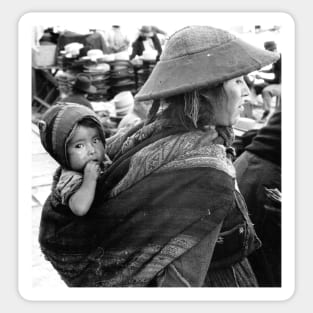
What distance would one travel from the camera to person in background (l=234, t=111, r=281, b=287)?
157 cm

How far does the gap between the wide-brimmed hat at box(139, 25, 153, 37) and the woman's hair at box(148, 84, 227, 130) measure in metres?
0.40

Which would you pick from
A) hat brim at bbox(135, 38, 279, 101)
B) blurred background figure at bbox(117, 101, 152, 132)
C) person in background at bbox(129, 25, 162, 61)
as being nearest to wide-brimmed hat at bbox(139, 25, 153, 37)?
person in background at bbox(129, 25, 162, 61)

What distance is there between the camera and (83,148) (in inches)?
58.4

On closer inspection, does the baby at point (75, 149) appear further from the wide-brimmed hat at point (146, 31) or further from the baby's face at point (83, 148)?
the wide-brimmed hat at point (146, 31)

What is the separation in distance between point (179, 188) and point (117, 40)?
28.1 inches

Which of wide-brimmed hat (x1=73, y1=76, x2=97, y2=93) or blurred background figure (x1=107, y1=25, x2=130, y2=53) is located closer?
blurred background figure (x1=107, y1=25, x2=130, y2=53)

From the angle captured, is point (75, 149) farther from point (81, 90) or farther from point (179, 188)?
point (81, 90)

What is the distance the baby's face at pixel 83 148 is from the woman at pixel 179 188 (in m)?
0.07

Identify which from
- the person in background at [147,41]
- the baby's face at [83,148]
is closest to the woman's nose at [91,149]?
the baby's face at [83,148]

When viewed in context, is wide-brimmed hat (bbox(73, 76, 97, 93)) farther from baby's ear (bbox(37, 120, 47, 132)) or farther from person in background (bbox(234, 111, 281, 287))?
person in background (bbox(234, 111, 281, 287))

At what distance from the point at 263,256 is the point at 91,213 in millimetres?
539
